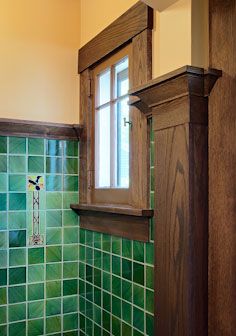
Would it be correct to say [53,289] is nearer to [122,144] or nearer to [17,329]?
[17,329]

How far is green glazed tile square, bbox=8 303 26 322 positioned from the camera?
6.78 feet

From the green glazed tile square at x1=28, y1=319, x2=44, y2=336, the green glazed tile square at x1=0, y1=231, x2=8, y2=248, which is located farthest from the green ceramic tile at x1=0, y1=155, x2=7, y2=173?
the green glazed tile square at x1=28, y1=319, x2=44, y2=336

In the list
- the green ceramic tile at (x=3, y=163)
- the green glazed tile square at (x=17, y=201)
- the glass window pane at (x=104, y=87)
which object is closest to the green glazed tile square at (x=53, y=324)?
the green glazed tile square at (x=17, y=201)

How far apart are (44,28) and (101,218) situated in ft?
3.74

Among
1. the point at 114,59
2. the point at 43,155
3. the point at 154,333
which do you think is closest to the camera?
the point at 154,333

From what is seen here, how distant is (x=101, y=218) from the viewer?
1993mm

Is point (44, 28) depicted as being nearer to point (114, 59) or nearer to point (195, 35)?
point (114, 59)

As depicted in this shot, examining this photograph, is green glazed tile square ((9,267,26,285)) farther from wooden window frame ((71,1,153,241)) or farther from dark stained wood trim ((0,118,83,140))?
dark stained wood trim ((0,118,83,140))

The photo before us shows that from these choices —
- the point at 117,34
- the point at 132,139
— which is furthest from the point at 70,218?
the point at 117,34

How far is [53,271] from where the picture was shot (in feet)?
7.18

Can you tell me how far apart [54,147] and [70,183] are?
0.23 metres

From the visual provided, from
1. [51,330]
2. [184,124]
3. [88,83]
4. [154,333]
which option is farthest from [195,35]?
[51,330]

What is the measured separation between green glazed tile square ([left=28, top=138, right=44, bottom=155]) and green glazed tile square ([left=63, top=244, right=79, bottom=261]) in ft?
1.88

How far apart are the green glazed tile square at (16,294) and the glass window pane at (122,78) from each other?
1163 millimetres
